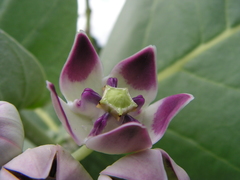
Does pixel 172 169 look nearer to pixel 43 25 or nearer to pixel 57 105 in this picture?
pixel 57 105

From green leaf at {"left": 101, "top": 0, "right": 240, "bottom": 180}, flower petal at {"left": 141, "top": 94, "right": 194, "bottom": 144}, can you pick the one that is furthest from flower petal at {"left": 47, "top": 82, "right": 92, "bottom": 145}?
green leaf at {"left": 101, "top": 0, "right": 240, "bottom": 180}

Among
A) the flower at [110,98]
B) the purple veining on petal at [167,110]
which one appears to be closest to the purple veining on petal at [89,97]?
the flower at [110,98]

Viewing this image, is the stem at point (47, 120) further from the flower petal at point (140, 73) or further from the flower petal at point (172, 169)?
the flower petal at point (172, 169)

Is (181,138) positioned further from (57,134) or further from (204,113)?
(57,134)

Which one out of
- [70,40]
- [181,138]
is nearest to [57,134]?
[70,40]

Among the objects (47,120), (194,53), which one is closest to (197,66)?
(194,53)

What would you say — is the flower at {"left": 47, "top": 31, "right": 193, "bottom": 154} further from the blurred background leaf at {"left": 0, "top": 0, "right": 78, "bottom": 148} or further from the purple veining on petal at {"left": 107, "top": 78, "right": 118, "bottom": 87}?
the blurred background leaf at {"left": 0, "top": 0, "right": 78, "bottom": 148}

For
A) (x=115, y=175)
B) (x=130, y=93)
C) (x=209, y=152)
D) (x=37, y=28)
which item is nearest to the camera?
(x=115, y=175)
